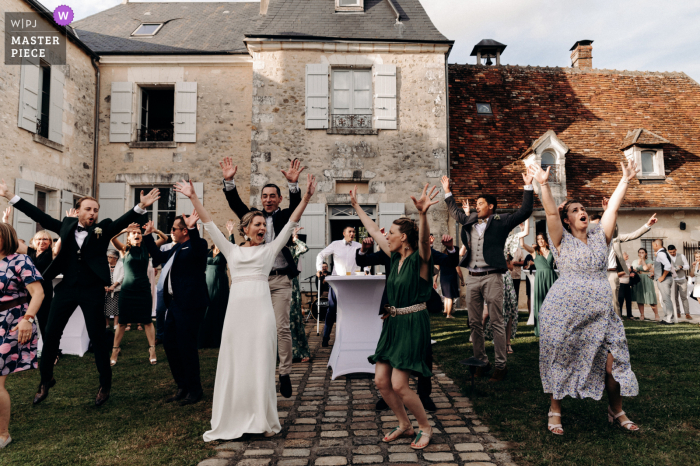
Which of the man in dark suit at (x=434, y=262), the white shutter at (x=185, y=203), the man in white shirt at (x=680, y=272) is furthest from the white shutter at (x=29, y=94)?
the man in white shirt at (x=680, y=272)

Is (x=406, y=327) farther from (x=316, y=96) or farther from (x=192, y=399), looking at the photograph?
(x=316, y=96)

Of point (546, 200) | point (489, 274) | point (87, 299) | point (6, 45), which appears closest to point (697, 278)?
point (489, 274)

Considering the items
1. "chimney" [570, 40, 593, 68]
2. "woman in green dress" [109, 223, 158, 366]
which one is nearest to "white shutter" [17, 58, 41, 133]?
"woman in green dress" [109, 223, 158, 366]

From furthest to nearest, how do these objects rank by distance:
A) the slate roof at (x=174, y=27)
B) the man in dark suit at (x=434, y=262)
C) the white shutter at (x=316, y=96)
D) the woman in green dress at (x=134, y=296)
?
1. the slate roof at (x=174, y=27)
2. the white shutter at (x=316, y=96)
3. the woman in green dress at (x=134, y=296)
4. the man in dark suit at (x=434, y=262)

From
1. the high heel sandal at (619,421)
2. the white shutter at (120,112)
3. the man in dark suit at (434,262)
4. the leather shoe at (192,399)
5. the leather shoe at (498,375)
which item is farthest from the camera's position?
the white shutter at (120,112)

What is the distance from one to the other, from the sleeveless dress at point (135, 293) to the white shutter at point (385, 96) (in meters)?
7.90

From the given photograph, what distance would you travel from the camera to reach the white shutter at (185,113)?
43.3ft

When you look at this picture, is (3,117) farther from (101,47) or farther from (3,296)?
(3,296)

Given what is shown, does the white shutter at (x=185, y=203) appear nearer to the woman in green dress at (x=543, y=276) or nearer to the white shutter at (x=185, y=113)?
the white shutter at (x=185, y=113)

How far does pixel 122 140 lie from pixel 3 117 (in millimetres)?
3433

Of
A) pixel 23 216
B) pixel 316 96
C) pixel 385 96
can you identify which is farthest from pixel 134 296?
pixel 385 96

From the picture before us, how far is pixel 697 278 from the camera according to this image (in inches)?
424

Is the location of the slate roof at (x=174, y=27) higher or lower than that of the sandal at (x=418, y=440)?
higher

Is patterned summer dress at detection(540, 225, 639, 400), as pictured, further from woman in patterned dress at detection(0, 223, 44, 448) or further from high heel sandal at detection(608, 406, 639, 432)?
woman in patterned dress at detection(0, 223, 44, 448)
